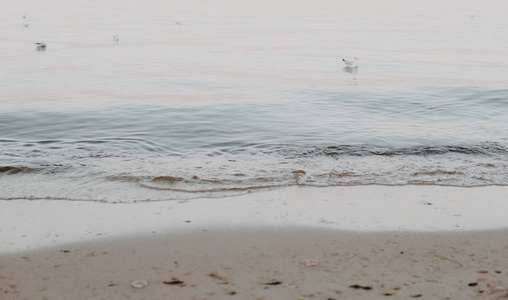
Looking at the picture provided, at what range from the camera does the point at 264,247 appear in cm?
544

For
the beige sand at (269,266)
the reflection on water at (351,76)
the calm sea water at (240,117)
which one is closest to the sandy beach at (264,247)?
the beige sand at (269,266)

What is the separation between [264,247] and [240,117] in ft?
27.1

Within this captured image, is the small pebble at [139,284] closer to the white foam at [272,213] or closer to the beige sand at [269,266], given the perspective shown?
the beige sand at [269,266]

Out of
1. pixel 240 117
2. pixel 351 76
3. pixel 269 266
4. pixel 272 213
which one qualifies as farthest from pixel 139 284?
pixel 351 76

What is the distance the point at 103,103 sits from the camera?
15148 mm

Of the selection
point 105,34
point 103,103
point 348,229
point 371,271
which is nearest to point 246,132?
point 103,103

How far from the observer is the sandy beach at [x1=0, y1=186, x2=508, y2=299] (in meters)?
4.56

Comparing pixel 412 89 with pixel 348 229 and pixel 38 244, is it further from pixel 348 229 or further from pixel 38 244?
pixel 38 244

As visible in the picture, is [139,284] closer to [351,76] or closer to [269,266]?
[269,266]

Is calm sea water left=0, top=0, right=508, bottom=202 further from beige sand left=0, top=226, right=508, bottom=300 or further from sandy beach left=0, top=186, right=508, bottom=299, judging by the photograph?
beige sand left=0, top=226, right=508, bottom=300

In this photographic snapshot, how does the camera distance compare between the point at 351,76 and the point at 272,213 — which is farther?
the point at 351,76

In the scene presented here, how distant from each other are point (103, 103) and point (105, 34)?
20.7 meters

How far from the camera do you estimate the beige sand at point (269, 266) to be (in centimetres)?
449

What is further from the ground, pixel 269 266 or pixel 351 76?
pixel 351 76
